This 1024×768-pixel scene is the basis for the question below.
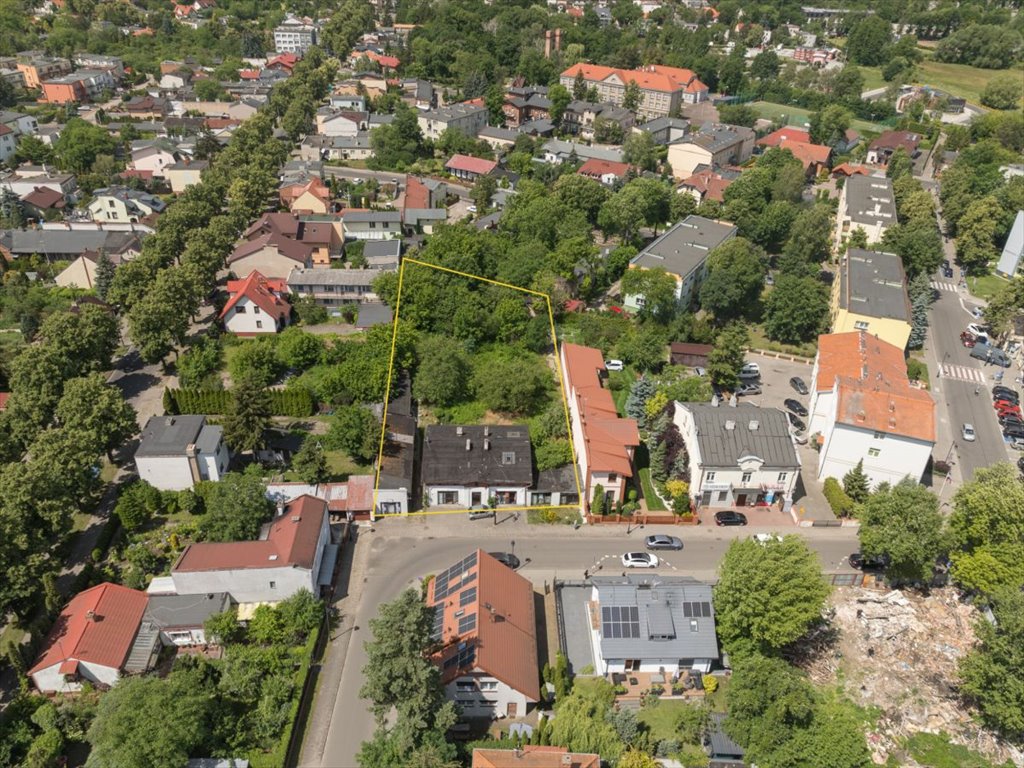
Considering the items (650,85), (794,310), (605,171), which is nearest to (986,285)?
(794,310)

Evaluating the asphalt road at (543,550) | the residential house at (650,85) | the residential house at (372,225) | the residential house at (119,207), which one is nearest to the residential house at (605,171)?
the residential house at (372,225)

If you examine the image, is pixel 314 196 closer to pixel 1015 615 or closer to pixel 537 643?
pixel 537 643

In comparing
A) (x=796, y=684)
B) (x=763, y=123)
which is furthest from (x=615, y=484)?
(x=763, y=123)

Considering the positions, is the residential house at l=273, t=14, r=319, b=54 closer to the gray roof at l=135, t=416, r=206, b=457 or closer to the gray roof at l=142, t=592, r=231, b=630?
the gray roof at l=135, t=416, r=206, b=457

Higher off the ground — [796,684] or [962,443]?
[796,684]

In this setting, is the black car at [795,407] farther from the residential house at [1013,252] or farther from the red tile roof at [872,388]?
the residential house at [1013,252]

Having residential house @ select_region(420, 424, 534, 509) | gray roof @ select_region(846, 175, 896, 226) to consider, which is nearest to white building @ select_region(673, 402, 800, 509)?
residential house @ select_region(420, 424, 534, 509)
